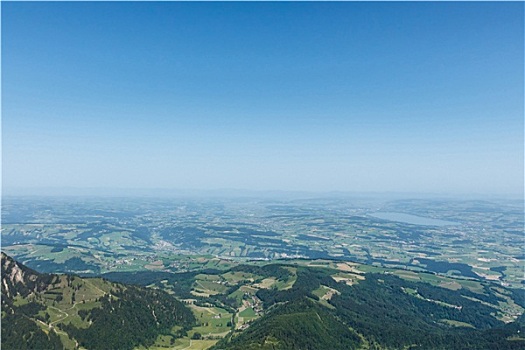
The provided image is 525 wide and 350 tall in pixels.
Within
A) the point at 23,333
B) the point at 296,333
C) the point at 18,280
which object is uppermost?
the point at 18,280

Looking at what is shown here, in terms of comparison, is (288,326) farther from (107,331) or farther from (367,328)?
(107,331)

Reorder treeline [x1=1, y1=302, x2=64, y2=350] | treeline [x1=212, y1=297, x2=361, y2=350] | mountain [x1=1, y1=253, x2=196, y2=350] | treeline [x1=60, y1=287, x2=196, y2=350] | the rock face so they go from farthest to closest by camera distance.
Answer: the rock face → treeline [x1=60, y1=287, x2=196, y2=350] → treeline [x1=212, y1=297, x2=361, y2=350] → mountain [x1=1, y1=253, x2=196, y2=350] → treeline [x1=1, y1=302, x2=64, y2=350]

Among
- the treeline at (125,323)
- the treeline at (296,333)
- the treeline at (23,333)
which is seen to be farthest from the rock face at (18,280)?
the treeline at (296,333)

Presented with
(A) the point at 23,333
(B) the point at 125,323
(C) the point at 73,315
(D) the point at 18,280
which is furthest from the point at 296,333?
(D) the point at 18,280

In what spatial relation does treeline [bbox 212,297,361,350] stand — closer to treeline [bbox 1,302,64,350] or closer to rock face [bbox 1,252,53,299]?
treeline [bbox 1,302,64,350]

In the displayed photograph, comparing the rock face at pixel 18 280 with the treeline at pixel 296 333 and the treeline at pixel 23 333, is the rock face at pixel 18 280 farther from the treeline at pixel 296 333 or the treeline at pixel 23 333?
the treeline at pixel 296 333

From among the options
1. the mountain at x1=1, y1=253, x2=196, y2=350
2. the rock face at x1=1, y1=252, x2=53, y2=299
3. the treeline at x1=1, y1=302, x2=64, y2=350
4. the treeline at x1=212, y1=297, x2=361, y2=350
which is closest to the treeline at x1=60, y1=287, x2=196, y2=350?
the mountain at x1=1, y1=253, x2=196, y2=350

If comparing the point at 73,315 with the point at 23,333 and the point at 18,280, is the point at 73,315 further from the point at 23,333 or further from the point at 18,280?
the point at 18,280
